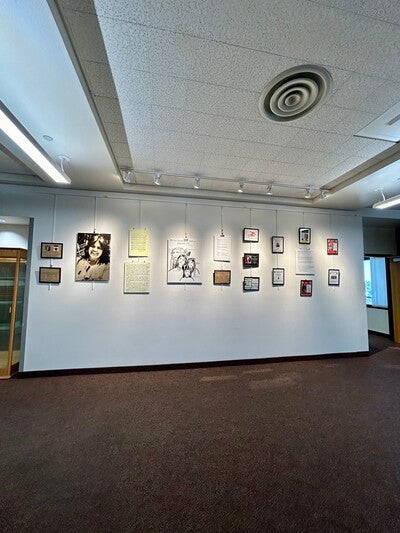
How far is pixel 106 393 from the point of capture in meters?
3.16

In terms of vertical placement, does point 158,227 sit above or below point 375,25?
below

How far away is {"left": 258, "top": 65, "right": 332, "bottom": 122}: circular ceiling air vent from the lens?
1838mm

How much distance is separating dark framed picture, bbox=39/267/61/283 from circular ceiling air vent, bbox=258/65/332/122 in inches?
139

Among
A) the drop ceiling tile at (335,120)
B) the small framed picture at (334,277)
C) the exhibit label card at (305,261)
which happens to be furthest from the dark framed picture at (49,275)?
the small framed picture at (334,277)

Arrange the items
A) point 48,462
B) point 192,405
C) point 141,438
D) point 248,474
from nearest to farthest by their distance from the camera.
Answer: point 248,474 < point 48,462 < point 141,438 < point 192,405

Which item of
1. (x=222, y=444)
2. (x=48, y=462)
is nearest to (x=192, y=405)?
(x=222, y=444)

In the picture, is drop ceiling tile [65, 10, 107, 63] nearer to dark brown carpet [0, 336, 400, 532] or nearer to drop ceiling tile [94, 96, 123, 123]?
drop ceiling tile [94, 96, 123, 123]

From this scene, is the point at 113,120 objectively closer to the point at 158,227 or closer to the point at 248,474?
the point at 158,227

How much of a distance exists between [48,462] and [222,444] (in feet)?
4.83

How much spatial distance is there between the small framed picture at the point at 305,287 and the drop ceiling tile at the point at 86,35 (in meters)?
4.29

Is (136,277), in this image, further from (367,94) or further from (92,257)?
(367,94)

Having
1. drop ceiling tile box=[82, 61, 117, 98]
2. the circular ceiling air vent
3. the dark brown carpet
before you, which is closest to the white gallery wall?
the dark brown carpet

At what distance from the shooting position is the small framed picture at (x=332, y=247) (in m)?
4.77

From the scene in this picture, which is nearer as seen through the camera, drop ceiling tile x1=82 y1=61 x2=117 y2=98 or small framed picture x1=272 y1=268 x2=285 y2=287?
drop ceiling tile x1=82 y1=61 x2=117 y2=98
